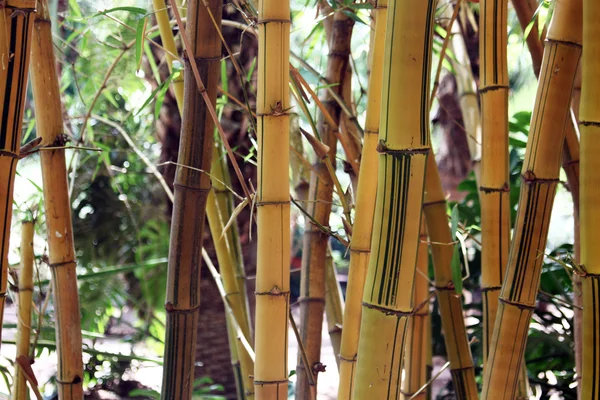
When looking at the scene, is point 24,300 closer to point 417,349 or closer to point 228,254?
point 228,254

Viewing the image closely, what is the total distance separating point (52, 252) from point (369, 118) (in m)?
0.28

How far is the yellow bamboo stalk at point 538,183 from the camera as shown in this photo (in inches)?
17.3

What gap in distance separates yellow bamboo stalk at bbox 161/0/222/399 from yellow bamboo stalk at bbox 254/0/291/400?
65mm

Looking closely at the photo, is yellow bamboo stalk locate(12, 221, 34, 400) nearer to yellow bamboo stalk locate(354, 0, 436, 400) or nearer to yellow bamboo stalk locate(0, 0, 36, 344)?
yellow bamboo stalk locate(0, 0, 36, 344)

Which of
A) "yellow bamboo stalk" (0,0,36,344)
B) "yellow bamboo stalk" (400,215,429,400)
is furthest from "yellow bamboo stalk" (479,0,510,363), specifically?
"yellow bamboo stalk" (0,0,36,344)

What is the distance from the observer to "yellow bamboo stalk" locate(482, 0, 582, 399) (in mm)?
438

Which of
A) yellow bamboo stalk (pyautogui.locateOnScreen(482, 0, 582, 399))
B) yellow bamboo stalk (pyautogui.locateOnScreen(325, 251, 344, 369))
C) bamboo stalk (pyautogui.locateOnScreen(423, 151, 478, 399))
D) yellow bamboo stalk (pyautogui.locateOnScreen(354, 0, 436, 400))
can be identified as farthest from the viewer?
yellow bamboo stalk (pyautogui.locateOnScreen(325, 251, 344, 369))

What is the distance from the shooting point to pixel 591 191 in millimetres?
407

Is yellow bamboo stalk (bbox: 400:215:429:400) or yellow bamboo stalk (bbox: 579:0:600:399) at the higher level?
yellow bamboo stalk (bbox: 579:0:600:399)

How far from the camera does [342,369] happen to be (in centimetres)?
50

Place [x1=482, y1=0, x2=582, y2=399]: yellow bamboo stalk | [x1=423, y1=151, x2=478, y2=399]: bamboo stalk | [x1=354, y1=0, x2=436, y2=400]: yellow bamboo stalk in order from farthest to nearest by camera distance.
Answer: [x1=423, y1=151, x2=478, y2=399]: bamboo stalk, [x1=482, y1=0, x2=582, y2=399]: yellow bamboo stalk, [x1=354, y1=0, x2=436, y2=400]: yellow bamboo stalk

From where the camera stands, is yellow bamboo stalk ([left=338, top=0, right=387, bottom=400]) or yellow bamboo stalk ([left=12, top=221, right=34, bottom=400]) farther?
yellow bamboo stalk ([left=12, top=221, right=34, bottom=400])

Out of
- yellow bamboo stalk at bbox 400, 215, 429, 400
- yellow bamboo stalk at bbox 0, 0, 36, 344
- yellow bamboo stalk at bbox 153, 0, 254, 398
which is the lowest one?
yellow bamboo stalk at bbox 400, 215, 429, 400

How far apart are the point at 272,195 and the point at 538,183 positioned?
19cm
